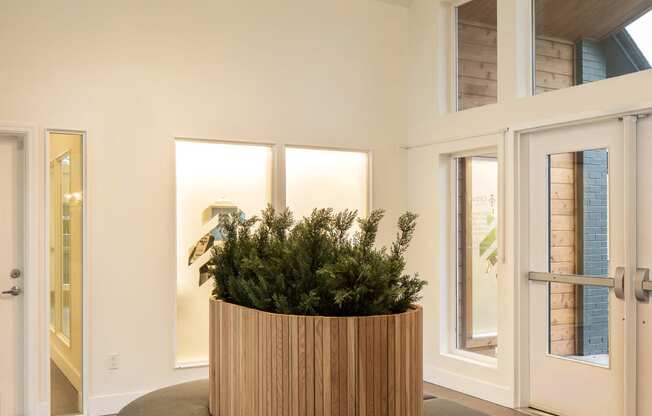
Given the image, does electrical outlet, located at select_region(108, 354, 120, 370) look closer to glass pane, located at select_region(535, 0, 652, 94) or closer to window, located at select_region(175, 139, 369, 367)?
window, located at select_region(175, 139, 369, 367)

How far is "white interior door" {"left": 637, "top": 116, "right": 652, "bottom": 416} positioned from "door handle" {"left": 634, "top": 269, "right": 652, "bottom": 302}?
3 cm

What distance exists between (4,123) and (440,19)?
3529 mm

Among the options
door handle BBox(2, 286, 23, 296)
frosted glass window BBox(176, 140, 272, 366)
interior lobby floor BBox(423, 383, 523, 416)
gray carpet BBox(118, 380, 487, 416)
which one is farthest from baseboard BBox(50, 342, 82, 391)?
gray carpet BBox(118, 380, 487, 416)

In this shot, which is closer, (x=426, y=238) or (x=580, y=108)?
(x=580, y=108)

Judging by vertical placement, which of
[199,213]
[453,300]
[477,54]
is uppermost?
[477,54]

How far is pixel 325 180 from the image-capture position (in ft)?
17.8

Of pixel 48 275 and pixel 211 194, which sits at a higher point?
pixel 211 194

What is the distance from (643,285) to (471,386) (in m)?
1.72

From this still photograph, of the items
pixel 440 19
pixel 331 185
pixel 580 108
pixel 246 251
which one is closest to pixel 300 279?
pixel 246 251

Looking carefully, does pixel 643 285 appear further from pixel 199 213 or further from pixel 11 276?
pixel 11 276

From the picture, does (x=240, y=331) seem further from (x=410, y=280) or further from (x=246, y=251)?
(x=410, y=280)

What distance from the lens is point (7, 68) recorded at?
166 inches

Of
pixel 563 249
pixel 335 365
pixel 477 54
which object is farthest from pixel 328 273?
pixel 477 54

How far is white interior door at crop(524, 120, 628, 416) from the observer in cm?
389
